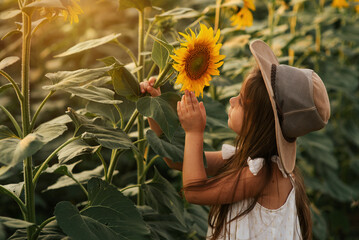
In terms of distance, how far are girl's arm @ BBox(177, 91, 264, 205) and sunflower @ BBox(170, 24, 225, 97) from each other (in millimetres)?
67

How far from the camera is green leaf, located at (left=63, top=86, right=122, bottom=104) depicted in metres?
1.01

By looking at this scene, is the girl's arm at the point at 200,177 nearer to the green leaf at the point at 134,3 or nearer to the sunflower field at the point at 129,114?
the sunflower field at the point at 129,114

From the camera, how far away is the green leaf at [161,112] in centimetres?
106

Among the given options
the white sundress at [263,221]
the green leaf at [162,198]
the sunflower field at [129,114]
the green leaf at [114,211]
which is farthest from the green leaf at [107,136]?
the white sundress at [263,221]

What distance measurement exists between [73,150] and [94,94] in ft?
0.41

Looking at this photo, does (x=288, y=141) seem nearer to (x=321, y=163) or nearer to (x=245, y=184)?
(x=245, y=184)

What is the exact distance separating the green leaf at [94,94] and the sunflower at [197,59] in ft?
0.50

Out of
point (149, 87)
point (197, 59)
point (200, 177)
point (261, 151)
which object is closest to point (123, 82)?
point (149, 87)

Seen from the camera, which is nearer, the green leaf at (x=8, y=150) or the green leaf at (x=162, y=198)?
the green leaf at (x=8, y=150)

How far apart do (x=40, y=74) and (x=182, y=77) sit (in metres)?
1.71

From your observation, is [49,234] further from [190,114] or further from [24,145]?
[190,114]

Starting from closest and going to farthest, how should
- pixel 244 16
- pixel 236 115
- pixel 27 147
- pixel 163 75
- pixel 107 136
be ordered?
pixel 27 147 < pixel 107 136 < pixel 163 75 < pixel 236 115 < pixel 244 16

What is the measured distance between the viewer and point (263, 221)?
1.23 metres

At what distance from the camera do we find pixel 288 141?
1222mm
